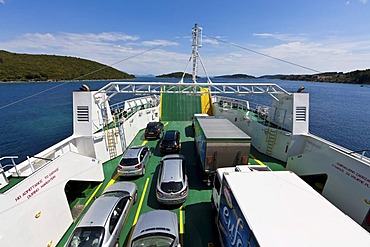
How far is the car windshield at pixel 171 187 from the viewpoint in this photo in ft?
24.2

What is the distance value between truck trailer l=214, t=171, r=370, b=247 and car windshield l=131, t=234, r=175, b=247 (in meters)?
1.53

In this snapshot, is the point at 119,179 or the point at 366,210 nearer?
the point at 366,210

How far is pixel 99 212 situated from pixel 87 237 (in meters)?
0.80

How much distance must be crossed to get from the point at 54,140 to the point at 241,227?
24.1 m

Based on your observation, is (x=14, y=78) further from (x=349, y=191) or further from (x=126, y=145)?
(x=349, y=191)

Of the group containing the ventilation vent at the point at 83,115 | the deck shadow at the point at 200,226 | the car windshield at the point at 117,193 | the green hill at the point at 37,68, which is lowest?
the deck shadow at the point at 200,226

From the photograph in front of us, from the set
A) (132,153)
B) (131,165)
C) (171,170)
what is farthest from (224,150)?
(132,153)

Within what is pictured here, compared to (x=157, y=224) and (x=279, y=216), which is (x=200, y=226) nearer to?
(x=157, y=224)

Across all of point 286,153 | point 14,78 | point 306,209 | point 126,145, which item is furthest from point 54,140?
point 14,78

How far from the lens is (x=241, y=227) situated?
12.6 ft

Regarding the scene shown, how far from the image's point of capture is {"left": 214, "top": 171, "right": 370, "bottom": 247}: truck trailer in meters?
3.16

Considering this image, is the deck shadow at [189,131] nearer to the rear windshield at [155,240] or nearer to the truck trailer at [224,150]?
the truck trailer at [224,150]

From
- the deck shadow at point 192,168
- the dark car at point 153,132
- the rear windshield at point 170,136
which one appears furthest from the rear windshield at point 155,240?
the dark car at point 153,132

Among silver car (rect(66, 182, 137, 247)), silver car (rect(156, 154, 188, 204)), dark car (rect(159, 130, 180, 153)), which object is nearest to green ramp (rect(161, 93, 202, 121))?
dark car (rect(159, 130, 180, 153))
